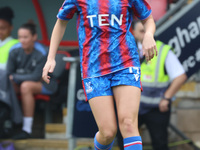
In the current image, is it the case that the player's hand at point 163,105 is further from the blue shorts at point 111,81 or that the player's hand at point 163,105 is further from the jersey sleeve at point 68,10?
the jersey sleeve at point 68,10

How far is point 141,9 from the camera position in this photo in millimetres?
4477

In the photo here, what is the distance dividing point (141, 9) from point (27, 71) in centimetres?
378

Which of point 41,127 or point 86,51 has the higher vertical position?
point 86,51

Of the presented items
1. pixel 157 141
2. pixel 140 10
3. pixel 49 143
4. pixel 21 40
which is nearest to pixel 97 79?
pixel 140 10

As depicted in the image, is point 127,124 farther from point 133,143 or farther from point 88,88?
point 88,88

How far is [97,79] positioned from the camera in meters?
4.32

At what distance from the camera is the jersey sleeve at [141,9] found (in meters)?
4.44

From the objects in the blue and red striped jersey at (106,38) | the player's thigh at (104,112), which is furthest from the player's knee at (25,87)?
the player's thigh at (104,112)

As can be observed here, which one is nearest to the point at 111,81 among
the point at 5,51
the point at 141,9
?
the point at 141,9

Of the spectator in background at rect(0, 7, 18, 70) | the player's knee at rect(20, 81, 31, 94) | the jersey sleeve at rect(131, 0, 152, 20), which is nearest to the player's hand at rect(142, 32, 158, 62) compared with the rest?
the jersey sleeve at rect(131, 0, 152, 20)

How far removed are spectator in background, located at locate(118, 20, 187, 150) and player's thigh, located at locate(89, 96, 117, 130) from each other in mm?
2132

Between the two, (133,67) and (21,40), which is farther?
(21,40)

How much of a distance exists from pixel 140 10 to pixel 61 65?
3.74 m

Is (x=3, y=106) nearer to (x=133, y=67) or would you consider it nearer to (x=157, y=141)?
(x=157, y=141)
